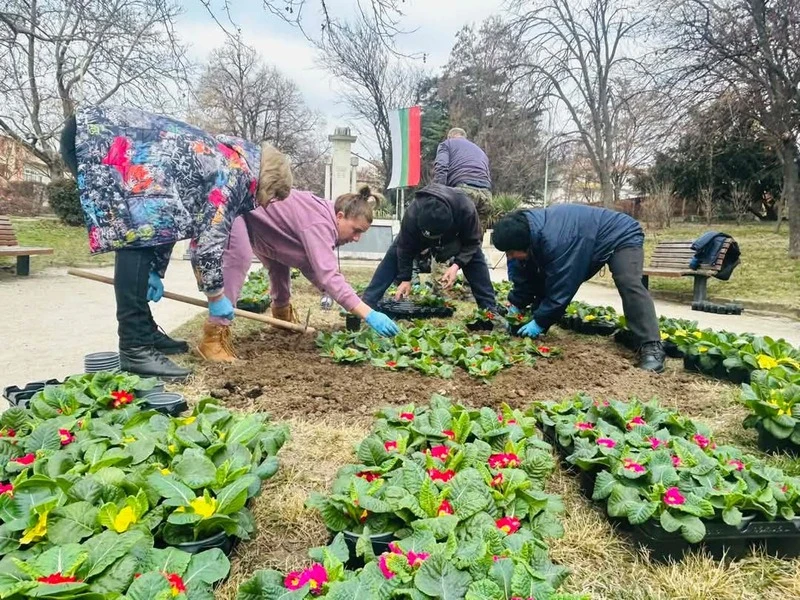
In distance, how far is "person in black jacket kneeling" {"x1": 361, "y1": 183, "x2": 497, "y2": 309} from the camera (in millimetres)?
4543

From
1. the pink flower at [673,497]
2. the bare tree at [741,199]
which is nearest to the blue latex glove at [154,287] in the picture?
the pink flower at [673,497]

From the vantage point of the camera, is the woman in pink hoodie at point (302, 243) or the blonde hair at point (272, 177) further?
the woman in pink hoodie at point (302, 243)

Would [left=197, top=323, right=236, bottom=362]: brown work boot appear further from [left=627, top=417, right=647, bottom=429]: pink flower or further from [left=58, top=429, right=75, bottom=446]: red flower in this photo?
[left=627, top=417, right=647, bottom=429]: pink flower

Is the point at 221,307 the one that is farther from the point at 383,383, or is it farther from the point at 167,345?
the point at 383,383

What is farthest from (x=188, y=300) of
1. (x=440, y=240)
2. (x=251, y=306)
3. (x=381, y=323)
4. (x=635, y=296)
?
(x=635, y=296)

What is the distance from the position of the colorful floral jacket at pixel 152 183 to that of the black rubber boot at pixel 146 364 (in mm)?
491

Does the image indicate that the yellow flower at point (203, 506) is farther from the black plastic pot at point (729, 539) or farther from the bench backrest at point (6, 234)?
the bench backrest at point (6, 234)

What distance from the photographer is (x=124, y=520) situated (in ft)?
4.77

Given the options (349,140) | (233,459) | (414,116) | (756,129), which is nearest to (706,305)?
(233,459)

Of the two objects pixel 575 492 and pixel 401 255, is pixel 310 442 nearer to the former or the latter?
pixel 575 492

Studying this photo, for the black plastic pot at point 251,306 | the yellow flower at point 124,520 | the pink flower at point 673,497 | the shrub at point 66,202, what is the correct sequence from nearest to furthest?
the yellow flower at point 124,520 → the pink flower at point 673,497 → the black plastic pot at point 251,306 → the shrub at point 66,202

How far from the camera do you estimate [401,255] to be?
4859 millimetres

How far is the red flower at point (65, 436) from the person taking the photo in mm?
→ 1949

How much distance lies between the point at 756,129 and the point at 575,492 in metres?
15.2
